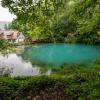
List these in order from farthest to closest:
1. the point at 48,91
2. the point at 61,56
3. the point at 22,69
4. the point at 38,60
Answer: the point at 61,56 < the point at 38,60 < the point at 22,69 < the point at 48,91

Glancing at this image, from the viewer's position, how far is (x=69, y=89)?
6527 millimetres

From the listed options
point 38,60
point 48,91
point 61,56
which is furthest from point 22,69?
point 48,91

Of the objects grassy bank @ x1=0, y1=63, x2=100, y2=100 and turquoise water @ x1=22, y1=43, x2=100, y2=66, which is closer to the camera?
grassy bank @ x1=0, y1=63, x2=100, y2=100

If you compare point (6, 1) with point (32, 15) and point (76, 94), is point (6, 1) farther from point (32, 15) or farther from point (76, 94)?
point (76, 94)

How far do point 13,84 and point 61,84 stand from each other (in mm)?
1483

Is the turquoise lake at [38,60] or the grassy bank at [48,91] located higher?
the grassy bank at [48,91]

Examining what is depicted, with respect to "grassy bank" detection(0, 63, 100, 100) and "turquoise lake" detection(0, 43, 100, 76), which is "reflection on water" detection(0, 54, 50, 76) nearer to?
"turquoise lake" detection(0, 43, 100, 76)

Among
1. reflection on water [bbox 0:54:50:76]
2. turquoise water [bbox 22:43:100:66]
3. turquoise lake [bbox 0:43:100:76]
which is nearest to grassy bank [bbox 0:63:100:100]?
turquoise lake [bbox 0:43:100:76]

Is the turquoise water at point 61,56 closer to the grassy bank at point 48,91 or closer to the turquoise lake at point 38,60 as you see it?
the turquoise lake at point 38,60

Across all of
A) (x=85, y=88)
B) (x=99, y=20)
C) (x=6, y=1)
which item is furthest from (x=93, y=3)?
(x=6, y=1)

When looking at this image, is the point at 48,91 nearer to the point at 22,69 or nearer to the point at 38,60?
the point at 22,69

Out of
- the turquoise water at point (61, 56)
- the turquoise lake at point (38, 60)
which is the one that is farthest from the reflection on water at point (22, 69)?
the turquoise water at point (61, 56)

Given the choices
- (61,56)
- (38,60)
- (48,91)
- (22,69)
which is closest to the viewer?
(48,91)

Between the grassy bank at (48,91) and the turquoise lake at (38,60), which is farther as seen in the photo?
the turquoise lake at (38,60)
